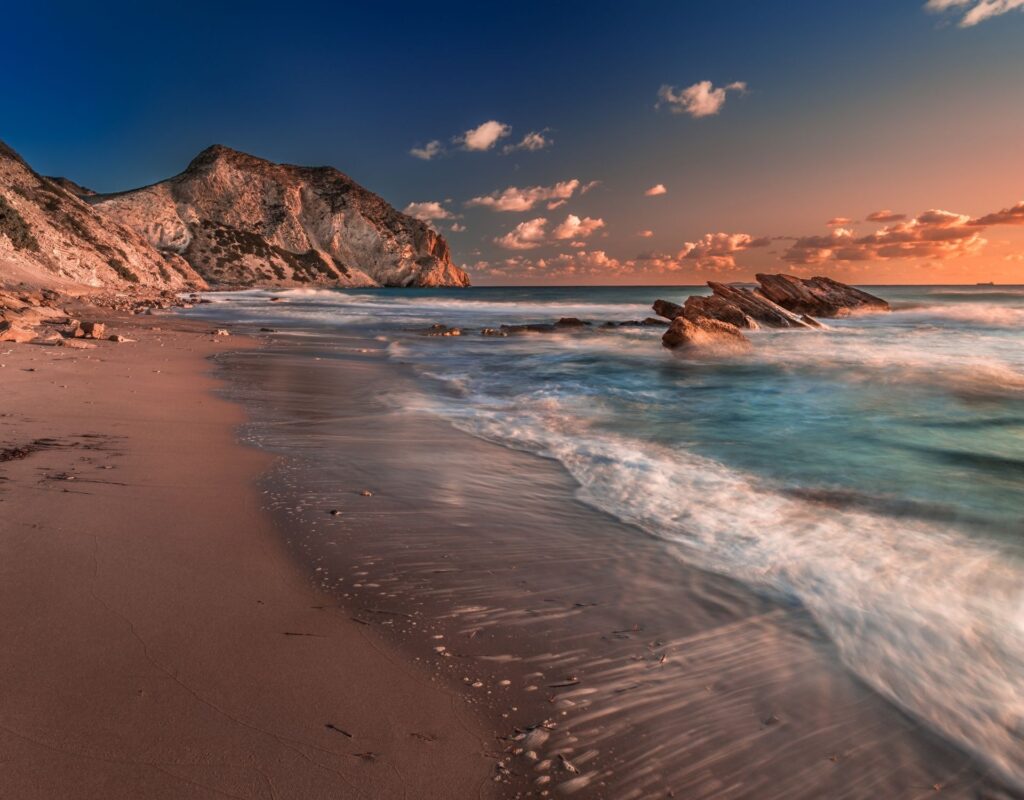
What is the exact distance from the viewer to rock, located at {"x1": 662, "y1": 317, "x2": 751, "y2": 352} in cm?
1848

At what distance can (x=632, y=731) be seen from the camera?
2.21 m

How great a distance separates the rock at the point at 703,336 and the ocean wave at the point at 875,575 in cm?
1276

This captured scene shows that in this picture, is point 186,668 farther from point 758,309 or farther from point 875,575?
point 758,309

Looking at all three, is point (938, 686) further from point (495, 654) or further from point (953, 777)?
point (495, 654)

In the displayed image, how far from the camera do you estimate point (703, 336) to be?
18797 mm

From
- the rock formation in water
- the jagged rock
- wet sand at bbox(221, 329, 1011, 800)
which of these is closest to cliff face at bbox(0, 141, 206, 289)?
the rock formation in water

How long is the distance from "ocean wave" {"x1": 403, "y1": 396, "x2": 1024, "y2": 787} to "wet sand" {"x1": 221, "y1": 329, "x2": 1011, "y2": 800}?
8.9 inches

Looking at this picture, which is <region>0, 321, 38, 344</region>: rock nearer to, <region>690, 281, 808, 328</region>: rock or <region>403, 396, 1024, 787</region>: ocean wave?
<region>403, 396, 1024, 787</region>: ocean wave

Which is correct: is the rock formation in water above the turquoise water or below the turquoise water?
above

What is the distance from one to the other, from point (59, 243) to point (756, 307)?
1764 inches

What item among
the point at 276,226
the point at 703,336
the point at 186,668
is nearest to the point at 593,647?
the point at 186,668

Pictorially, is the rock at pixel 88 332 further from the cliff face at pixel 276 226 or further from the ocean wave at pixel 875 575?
the cliff face at pixel 276 226

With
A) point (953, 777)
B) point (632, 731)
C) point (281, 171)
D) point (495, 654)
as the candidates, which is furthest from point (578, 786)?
point (281, 171)

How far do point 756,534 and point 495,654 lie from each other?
278cm
